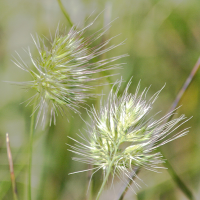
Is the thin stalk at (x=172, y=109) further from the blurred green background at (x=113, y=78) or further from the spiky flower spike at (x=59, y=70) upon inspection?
the spiky flower spike at (x=59, y=70)

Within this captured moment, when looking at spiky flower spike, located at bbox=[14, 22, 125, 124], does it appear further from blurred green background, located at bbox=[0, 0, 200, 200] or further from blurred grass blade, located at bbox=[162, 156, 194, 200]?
blurred grass blade, located at bbox=[162, 156, 194, 200]

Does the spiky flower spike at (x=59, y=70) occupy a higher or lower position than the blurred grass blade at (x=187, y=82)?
higher

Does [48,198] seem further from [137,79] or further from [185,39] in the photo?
[185,39]

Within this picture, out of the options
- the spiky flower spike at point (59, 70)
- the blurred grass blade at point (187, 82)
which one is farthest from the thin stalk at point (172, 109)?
the spiky flower spike at point (59, 70)

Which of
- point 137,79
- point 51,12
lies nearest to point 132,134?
point 137,79

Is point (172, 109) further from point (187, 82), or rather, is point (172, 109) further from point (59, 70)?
point (59, 70)

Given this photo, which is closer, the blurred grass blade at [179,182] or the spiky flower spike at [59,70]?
the spiky flower spike at [59,70]

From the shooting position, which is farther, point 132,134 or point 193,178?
point 193,178

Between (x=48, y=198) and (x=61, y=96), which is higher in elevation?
(x=61, y=96)

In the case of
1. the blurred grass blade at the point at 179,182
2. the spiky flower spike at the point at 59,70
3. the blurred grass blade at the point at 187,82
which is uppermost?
the spiky flower spike at the point at 59,70
